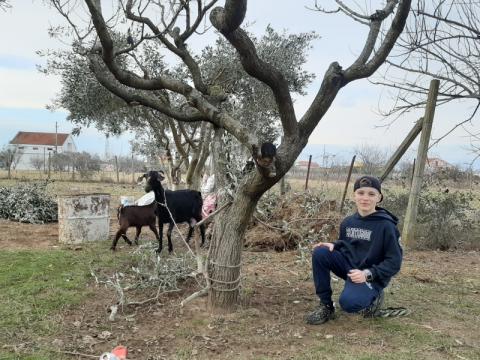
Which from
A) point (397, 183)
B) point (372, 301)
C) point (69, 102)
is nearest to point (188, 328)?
point (372, 301)

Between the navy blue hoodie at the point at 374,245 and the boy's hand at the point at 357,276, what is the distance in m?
0.12

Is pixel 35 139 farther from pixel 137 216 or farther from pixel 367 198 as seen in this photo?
pixel 367 198

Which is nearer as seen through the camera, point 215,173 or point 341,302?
point 341,302

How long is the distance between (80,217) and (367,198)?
5154 mm

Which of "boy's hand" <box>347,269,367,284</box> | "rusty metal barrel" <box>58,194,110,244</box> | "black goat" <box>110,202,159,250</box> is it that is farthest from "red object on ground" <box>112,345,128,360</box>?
"rusty metal barrel" <box>58,194,110,244</box>

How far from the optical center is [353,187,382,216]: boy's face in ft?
12.6

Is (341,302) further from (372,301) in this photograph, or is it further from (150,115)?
(150,115)

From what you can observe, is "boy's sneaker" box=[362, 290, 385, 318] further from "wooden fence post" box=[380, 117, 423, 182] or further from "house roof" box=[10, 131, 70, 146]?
"house roof" box=[10, 131, 70, 146]

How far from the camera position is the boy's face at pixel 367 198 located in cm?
386

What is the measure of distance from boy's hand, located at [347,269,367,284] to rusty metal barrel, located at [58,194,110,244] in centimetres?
514

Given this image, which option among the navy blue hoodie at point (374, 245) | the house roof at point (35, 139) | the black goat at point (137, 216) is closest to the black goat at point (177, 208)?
the black goat at point (137, 216)

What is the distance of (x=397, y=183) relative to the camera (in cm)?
920

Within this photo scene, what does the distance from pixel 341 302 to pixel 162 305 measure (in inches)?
62.9

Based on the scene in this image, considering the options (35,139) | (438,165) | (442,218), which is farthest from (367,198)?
(35,139)
